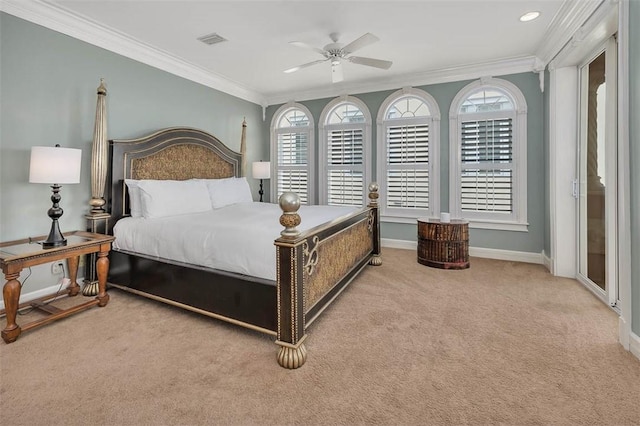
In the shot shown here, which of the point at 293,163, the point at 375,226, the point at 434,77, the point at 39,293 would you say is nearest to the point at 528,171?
the point at 434,77

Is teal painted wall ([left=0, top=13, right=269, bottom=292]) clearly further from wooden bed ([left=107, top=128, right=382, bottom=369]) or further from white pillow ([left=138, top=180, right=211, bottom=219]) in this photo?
white pillow ([left=138, top=180, right=211, bottom=219])

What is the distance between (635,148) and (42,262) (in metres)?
4.04

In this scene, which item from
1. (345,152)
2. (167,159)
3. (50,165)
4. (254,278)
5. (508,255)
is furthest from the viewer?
(345,152)

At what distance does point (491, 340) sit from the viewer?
2150 millimetres

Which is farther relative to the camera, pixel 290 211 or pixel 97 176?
pixel 97 176

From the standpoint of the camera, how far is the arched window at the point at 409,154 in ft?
15.4

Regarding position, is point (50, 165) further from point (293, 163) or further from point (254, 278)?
point (293, 163)

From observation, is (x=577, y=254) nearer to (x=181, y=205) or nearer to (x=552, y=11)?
(x=552, y=11)

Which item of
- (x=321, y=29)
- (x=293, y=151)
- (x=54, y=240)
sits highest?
(x=321, y=29)

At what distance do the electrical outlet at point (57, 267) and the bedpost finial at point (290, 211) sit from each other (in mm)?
2557

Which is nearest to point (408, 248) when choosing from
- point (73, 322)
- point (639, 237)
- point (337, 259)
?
point (337, 259)

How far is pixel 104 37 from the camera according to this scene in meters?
3.27

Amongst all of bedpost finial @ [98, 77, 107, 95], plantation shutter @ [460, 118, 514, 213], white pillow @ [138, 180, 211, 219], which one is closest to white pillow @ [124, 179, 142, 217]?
white pillow @ [138, 180, 211, 219]

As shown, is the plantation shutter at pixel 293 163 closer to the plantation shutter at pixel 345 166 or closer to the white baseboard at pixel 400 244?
the plantation shutter at pixel 345 166
